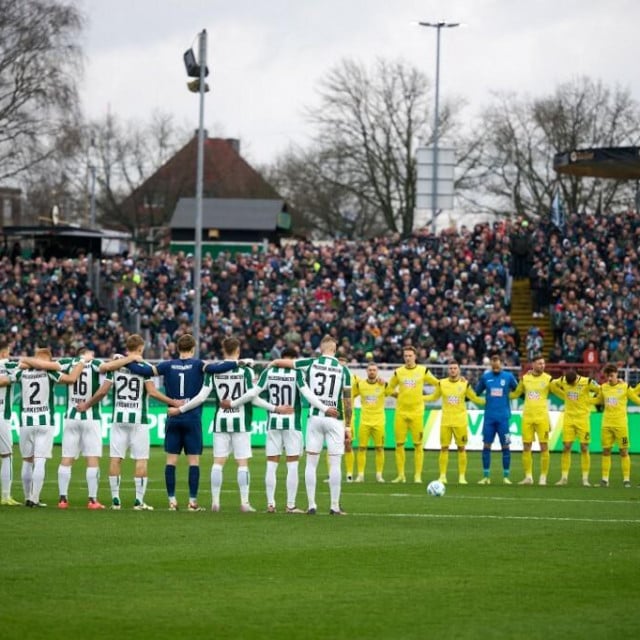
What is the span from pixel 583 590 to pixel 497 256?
36.1 metres

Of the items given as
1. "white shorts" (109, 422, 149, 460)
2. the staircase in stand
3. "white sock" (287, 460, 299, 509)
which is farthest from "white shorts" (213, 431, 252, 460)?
the staircase in stand

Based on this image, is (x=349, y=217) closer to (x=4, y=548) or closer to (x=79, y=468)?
(x=79, y=468)

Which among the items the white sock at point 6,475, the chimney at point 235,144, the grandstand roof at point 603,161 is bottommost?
the white sock at point 6,475

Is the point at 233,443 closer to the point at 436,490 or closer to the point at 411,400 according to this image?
the point at 436,490

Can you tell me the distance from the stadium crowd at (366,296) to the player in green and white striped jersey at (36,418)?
23.3 m

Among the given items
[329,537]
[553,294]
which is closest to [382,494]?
[329,537]

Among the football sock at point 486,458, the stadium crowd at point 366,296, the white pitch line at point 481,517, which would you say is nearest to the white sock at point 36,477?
the white pitch line at point 481,517

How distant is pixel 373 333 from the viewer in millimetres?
44594

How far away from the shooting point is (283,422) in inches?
743

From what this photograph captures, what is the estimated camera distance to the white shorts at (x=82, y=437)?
1952 cm

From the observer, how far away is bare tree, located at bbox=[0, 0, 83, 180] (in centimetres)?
5431

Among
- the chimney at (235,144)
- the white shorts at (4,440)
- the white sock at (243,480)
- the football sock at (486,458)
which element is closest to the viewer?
the white sock at (243,480)

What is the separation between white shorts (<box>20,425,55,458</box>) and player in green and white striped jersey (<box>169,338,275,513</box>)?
2371 mm

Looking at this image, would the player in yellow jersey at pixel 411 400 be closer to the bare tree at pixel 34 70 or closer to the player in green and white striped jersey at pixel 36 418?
the player in green and white striped jersey at pixel 36 418
